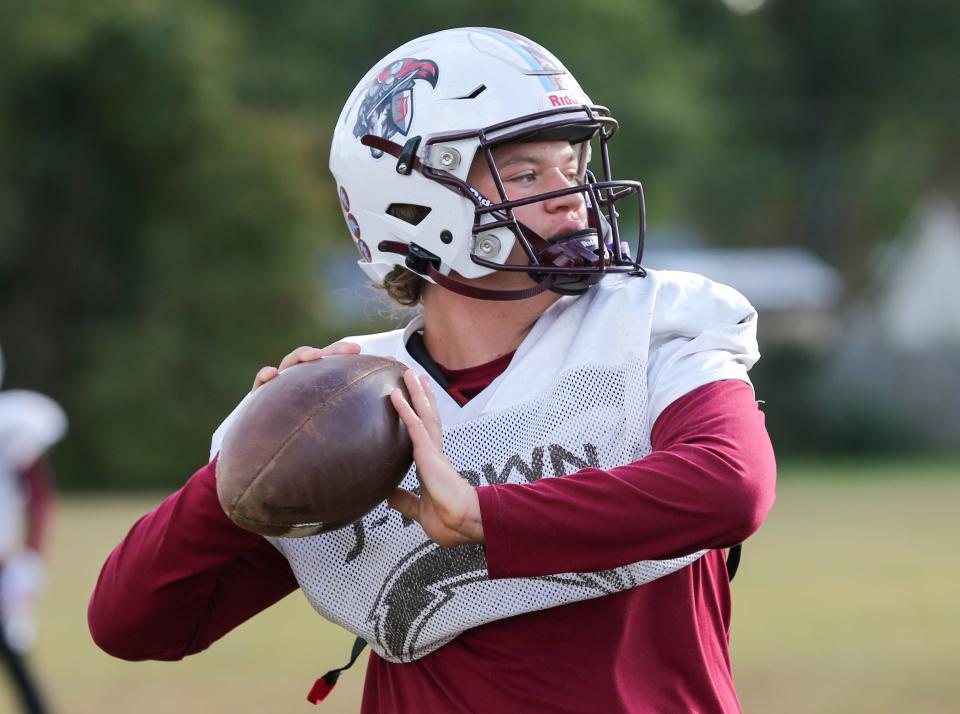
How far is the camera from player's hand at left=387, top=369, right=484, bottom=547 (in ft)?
7.41

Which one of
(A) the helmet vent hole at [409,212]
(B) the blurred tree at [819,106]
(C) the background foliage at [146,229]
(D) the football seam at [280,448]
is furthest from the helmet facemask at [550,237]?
(B) the blurred tree at [819,106]

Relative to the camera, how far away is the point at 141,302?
24219 mm

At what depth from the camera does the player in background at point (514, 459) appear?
2.28m

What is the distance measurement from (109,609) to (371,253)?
883 millimetres

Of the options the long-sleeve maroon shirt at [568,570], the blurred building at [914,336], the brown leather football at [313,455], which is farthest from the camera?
the blurred building at [914,336]

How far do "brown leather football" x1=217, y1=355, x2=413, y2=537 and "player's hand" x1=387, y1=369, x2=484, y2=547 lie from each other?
0.04 m

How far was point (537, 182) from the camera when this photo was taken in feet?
9.05

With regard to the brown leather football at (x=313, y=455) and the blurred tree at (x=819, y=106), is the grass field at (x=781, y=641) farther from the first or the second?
the blurred tree at (x=819, y=106)

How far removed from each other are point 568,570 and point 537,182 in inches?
32.1

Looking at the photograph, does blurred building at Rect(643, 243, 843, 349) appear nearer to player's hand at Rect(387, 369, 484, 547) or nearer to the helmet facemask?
the helmet facemask

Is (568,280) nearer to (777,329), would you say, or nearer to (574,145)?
(574,145)

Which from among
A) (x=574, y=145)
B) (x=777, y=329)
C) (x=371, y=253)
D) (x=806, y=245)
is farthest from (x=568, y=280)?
(x=806, y=245)

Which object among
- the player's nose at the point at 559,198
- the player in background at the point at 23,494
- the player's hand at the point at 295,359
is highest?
the player's nose at the point at 559,198

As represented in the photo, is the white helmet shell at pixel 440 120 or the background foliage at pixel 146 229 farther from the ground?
the white helmet shell at pixel 440 120
